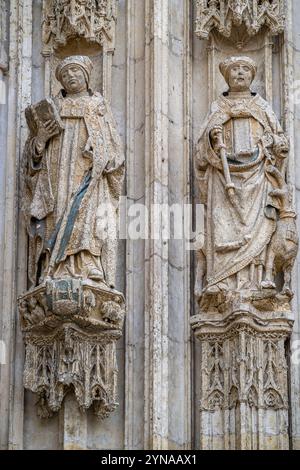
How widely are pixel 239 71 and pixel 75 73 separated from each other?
1268mm

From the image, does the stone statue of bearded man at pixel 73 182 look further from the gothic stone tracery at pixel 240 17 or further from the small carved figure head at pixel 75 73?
the gothic stone tracery at pixel 240 17

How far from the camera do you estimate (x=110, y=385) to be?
17.2m

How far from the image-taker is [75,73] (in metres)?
17.9

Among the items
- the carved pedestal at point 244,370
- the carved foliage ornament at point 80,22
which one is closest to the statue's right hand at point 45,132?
the carved foliage ornament at point 80,22

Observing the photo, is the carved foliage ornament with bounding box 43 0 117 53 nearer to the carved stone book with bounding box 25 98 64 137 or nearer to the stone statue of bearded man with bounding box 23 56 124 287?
the stone statue of bearded man with bounding box 23 56 124 287

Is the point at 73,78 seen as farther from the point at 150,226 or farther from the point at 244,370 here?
the point at 244,370

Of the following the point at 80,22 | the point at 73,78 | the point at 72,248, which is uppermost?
the point at 80,22

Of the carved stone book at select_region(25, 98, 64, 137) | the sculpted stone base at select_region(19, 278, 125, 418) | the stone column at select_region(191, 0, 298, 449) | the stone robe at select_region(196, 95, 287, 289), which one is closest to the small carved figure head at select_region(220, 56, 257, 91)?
the stone robe at select_region(196, 95, 287, 289)

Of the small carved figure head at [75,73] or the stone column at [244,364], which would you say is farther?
the small carved figure head at [75,73]

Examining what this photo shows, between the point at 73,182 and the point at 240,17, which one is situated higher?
the point at 240,17

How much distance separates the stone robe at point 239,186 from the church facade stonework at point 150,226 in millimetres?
15

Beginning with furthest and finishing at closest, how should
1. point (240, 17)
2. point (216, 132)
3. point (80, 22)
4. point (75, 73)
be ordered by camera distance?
point (80, 22)
point (240, 17)
point (75, 73)
point (216, 132)

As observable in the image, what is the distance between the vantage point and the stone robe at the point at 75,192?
56.7ft

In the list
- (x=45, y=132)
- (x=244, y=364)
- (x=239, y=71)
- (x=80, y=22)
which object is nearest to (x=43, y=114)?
(x=45, y=132)
